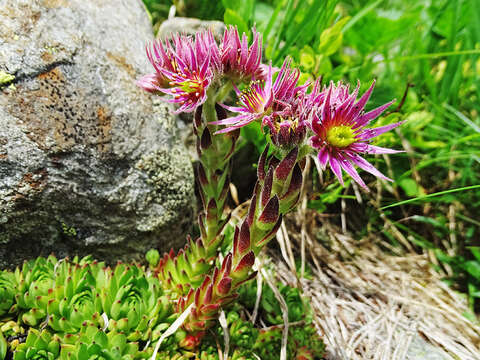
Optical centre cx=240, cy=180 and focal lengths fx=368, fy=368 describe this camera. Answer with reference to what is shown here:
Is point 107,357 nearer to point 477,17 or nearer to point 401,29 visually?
point 477,17

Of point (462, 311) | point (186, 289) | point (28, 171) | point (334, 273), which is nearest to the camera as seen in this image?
point (28, 171)

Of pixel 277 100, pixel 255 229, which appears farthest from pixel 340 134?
pixel 255 229

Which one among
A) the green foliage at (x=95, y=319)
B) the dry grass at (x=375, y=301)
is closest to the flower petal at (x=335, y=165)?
the dry grass at (x=375, y=301)

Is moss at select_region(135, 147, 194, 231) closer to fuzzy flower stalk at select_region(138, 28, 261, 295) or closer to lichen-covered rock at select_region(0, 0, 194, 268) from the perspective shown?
lichen-covered rock at select_region(0, 0, 194, 268)

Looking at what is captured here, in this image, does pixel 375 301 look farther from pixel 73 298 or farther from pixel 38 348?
pixel 38 348

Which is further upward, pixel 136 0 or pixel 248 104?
pixel 136 0

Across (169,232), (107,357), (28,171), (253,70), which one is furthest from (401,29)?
(107,357)

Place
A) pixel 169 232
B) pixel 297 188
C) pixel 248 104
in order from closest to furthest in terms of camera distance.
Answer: pixel 297 188 → pixel 248 104 → pixel 169 232
